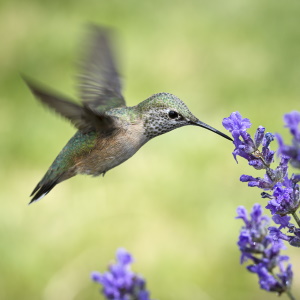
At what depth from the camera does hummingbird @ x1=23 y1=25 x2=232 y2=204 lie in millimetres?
2680

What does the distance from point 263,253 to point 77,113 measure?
113 centimetres

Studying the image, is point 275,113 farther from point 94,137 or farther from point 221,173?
point 94,137

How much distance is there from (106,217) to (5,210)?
888mm

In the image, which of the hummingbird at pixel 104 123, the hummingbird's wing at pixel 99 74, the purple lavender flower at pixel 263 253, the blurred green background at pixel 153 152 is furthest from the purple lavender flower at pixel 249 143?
the blurred green background at pixel 153 152

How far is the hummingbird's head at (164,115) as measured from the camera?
2.66 m

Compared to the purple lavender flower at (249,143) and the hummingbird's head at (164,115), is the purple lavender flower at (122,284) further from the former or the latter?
the hummingbird's head at (164,115)

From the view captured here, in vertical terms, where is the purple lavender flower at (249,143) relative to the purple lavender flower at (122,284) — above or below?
above

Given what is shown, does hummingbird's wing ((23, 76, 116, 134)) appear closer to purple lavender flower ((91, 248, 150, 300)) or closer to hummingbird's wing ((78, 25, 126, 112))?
hummingbird's wing ((78, 25, 126, 112))

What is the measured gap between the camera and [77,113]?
96.3 inches

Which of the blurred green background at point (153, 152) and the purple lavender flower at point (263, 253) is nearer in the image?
the purple lavender flower at point (263, 253)

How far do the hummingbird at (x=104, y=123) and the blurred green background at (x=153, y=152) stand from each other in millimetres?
338

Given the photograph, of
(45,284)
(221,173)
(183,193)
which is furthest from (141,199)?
(45,284)

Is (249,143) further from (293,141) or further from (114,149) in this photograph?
(114,149)

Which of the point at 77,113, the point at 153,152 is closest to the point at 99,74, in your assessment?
the point at 77,113
